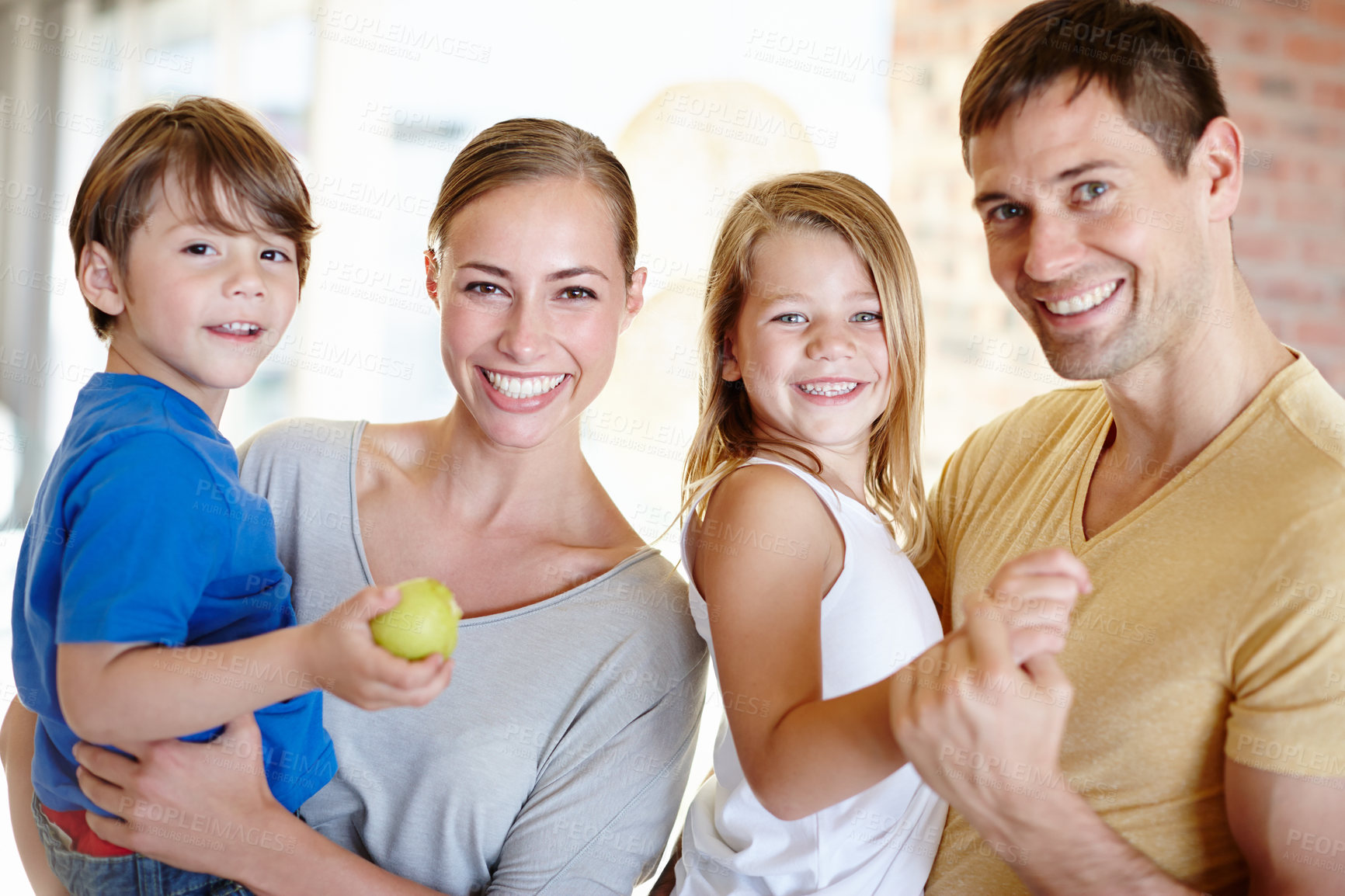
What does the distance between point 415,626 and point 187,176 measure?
63 centimetres

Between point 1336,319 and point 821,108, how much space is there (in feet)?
5.45

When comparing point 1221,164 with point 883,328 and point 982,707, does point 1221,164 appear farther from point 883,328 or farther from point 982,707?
point 982,707

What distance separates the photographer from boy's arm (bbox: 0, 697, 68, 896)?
1459 millimetres

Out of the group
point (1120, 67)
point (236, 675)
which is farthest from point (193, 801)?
point (1120, 67)

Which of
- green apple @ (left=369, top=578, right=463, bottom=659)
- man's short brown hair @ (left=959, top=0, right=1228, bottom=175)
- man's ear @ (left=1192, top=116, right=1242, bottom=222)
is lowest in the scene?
green apple @ (left=369, top=578, right=463, bottom=659)

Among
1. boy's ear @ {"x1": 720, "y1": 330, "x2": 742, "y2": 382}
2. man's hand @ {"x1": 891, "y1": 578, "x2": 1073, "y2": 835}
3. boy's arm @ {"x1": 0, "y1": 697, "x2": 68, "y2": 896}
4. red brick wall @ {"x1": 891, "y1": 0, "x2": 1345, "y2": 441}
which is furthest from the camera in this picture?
red brick wall @ {"x1": 891, "y1": 0, "x2": 1345, "y2": 441}

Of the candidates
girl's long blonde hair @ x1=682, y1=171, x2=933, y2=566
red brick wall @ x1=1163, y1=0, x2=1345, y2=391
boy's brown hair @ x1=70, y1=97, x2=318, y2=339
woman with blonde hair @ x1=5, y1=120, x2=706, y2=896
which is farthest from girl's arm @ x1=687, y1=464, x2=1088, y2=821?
red brick wall @ x1=1163, y1=0, x2=1345, y2=391

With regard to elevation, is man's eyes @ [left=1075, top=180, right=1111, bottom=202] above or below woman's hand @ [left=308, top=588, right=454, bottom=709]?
above

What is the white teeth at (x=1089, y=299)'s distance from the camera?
1343 millimetres

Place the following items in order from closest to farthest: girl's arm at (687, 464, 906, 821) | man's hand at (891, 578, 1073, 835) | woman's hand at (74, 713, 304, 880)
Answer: man's hand at (891, 578, 1073, 835)
girl's arm at (687, 464, 906, 821)
woman's hand at (74, 713, 304, 880)

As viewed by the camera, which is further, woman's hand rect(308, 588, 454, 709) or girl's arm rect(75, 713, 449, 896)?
girl's arm rect(75, 713, 449, 896)

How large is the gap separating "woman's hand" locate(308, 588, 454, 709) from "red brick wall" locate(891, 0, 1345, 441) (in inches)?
96.5

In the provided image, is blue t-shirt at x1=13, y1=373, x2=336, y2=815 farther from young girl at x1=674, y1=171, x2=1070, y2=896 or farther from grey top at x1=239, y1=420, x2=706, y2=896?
young girl at x1=674, y1=171, x2=1070, y2=896

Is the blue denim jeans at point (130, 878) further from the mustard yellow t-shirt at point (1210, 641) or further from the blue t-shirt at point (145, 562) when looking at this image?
the mustard yellow t-shirt at point (1210, 641)
